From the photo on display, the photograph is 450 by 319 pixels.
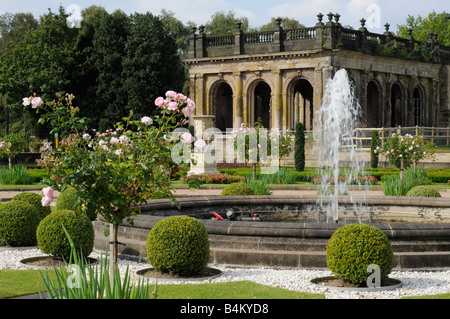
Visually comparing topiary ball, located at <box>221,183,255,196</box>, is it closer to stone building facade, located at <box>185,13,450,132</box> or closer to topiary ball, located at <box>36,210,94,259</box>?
topiary ball, located at <box>36,210,94,259</box>

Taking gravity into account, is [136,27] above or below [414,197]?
above

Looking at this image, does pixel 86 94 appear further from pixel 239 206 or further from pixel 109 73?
pixel 239 206

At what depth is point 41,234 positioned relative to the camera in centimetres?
1105

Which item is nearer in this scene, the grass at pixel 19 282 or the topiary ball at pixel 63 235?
the grass at pixel 19 282

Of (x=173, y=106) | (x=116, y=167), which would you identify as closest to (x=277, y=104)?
(x=173, y=106)

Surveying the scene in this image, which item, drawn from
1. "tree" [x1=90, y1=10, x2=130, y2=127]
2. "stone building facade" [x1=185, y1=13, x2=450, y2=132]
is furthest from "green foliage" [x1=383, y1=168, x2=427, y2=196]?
"tree" [x1=90, y1=10, x2=130, y2=127]

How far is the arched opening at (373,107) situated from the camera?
4653 centimetres

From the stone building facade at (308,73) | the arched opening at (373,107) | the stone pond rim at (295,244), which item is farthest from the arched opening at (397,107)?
the stone pond rim at (295,244)

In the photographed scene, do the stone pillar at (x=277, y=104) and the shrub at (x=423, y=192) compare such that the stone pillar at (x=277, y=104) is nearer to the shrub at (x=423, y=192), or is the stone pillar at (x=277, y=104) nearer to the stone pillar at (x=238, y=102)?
the stone pillar at (x=238, y=102)

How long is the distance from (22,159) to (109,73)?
1184cm

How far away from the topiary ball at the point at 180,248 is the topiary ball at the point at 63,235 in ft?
5.21

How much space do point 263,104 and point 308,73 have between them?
8.79 m

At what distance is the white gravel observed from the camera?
8.80 meters
